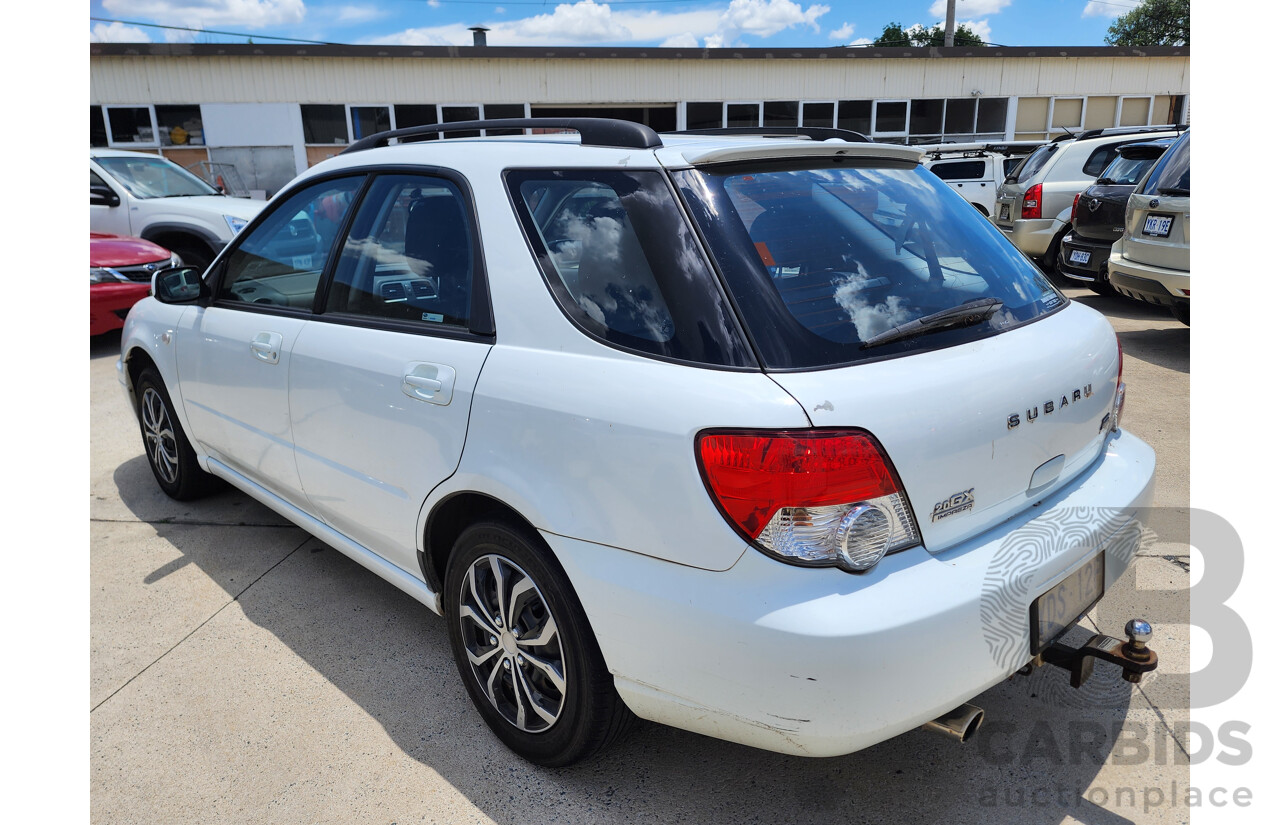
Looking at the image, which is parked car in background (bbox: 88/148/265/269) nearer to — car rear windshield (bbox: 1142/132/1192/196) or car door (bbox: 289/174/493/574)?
car door (bbox: 289/174/493/574)

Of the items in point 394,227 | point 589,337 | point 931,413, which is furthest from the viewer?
point 394,227

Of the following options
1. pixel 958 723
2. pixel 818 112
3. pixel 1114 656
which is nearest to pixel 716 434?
pixel 958 723

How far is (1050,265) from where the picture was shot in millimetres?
10609

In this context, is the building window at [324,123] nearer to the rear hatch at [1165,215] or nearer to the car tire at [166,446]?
the car tire at [166,446]

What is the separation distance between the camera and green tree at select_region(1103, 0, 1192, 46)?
55.6m

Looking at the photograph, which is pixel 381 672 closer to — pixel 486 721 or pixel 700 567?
pixel 486 721

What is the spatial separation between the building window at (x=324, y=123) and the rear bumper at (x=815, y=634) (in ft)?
73.2

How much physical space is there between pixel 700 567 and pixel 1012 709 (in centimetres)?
143

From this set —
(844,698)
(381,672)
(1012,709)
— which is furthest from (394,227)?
(1012,709)

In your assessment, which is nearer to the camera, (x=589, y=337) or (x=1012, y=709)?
(x=589, y=337)

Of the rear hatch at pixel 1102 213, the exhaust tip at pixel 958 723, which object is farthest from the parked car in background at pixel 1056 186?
the exhaust tip at pixel 958 723

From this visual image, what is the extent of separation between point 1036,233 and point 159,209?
1069 cm

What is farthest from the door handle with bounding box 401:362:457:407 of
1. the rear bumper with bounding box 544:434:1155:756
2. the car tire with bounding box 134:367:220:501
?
the car tire with bounding box 134:367:220:501

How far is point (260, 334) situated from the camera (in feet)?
10.5
